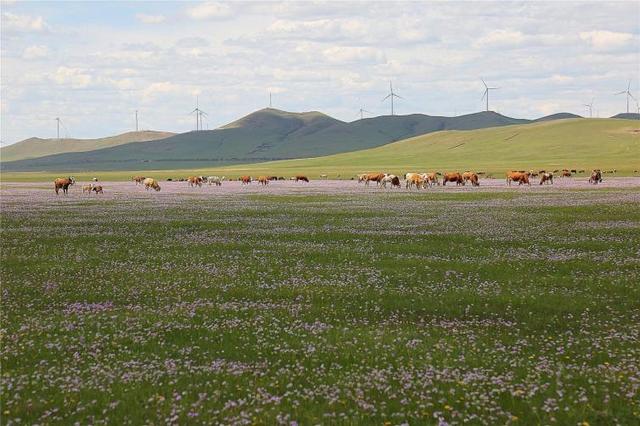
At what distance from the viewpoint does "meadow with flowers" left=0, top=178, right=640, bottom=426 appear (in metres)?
10.2

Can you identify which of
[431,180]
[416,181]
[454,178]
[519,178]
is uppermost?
[454,178]

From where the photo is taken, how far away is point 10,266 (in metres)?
23.7

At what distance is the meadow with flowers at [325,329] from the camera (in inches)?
402

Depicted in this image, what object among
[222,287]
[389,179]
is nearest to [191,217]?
[222,287]

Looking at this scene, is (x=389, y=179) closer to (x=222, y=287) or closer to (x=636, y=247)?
(x=636, y=247)

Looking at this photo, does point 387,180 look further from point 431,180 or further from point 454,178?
point 454,178

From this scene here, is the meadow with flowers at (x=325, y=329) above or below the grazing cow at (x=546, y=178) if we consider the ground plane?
below

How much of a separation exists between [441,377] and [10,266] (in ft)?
63.0

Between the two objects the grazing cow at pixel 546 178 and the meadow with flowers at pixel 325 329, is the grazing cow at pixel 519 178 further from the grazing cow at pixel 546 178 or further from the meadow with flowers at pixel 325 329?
the meadow with flowers at pixel 325 329

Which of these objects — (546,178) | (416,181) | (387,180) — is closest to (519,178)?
(546,178)

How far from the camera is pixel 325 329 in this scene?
48.3ft

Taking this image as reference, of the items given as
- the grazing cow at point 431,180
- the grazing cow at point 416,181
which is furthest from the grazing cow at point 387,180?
the grazing cow at point 431,180

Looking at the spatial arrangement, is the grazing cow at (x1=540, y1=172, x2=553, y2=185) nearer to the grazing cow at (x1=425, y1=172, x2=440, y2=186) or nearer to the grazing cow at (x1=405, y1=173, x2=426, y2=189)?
the grazing cow at (x1=425, y1=172, x2=440, y2=186)

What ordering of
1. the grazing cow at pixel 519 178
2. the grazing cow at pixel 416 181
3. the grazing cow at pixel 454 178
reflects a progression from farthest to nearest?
the grazing cow at pixel 454 178, the grazing cow at pixel 519 178, the grazing cow at pixel 416 181
